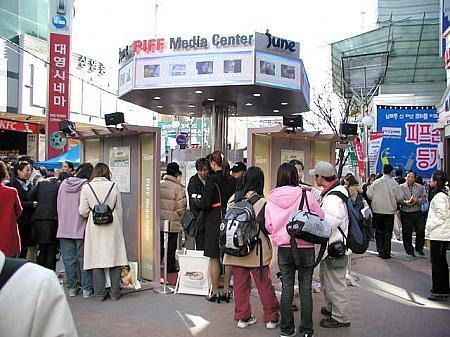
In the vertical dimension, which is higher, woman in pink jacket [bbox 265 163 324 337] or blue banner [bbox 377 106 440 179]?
blue banner [bbox 377 106 440 179]

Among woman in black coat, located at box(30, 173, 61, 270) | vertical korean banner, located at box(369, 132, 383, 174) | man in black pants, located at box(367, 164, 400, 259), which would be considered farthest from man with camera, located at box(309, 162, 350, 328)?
vertical korean banner, located at box(369, 132, 383, 174)

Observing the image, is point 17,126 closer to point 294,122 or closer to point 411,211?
point 411,211

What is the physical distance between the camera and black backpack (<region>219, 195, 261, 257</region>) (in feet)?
16.2

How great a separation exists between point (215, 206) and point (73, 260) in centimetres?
203

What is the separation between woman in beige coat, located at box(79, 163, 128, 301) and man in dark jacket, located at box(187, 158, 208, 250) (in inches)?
39.2

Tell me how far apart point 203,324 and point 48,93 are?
47.5ft

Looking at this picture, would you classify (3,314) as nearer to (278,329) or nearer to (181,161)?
(278,329)

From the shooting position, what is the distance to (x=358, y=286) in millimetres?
→ 7277

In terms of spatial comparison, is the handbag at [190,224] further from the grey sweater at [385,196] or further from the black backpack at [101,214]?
the grey sweater at [385,196]

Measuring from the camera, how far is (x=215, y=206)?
20.6 ft

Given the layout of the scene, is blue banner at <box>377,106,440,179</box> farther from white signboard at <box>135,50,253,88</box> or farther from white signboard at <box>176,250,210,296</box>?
white signboard at <box>176,250,210,296</box>

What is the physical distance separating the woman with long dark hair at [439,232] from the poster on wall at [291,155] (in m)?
2.08

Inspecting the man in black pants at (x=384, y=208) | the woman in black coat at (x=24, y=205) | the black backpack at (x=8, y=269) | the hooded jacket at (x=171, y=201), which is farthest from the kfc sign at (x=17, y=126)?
the black backpack at (x=8, y=269)

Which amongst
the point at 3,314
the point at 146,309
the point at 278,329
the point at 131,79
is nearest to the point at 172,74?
the point at 131,79
